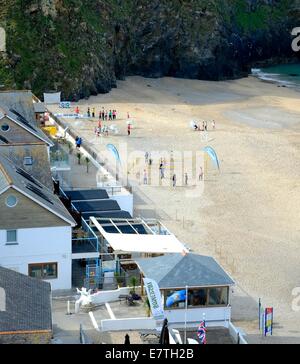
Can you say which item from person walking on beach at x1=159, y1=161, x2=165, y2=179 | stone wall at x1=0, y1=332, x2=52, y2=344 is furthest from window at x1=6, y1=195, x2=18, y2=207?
person walking on beach at x1=159, y1=161, x2=165, y2=179

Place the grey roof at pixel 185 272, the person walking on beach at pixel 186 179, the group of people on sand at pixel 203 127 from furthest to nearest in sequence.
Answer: the group of people on sand at pixel 203 127
the person walking on beach at pixel 186 179
the grey roof at pixel 185 272

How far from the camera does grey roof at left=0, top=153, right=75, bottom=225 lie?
87.8 feet

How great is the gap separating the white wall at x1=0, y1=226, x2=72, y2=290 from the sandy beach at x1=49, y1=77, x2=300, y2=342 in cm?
635

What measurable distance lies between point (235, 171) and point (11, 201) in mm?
26797

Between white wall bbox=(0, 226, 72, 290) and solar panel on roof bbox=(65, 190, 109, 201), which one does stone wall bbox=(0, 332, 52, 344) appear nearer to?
white wall bbox=(0, 226, 72, 290)

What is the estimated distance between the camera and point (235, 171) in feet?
168

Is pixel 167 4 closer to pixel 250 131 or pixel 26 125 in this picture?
pixel 250 131

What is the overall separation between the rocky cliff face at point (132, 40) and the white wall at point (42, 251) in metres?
48.6

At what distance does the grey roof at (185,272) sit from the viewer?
24.4 m

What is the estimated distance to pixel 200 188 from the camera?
153ft

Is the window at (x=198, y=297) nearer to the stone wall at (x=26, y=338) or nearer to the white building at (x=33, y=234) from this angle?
the white building at (x=33, y=234)

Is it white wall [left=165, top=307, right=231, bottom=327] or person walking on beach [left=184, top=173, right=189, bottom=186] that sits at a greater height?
person walking on beach [left=184, top=173, right=189, bottom=186]

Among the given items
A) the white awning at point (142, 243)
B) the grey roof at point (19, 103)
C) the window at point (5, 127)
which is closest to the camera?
the white awning at point (142, 243)

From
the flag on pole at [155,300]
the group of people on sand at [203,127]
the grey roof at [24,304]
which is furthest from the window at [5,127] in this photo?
the group of people on sand at [203,127]
